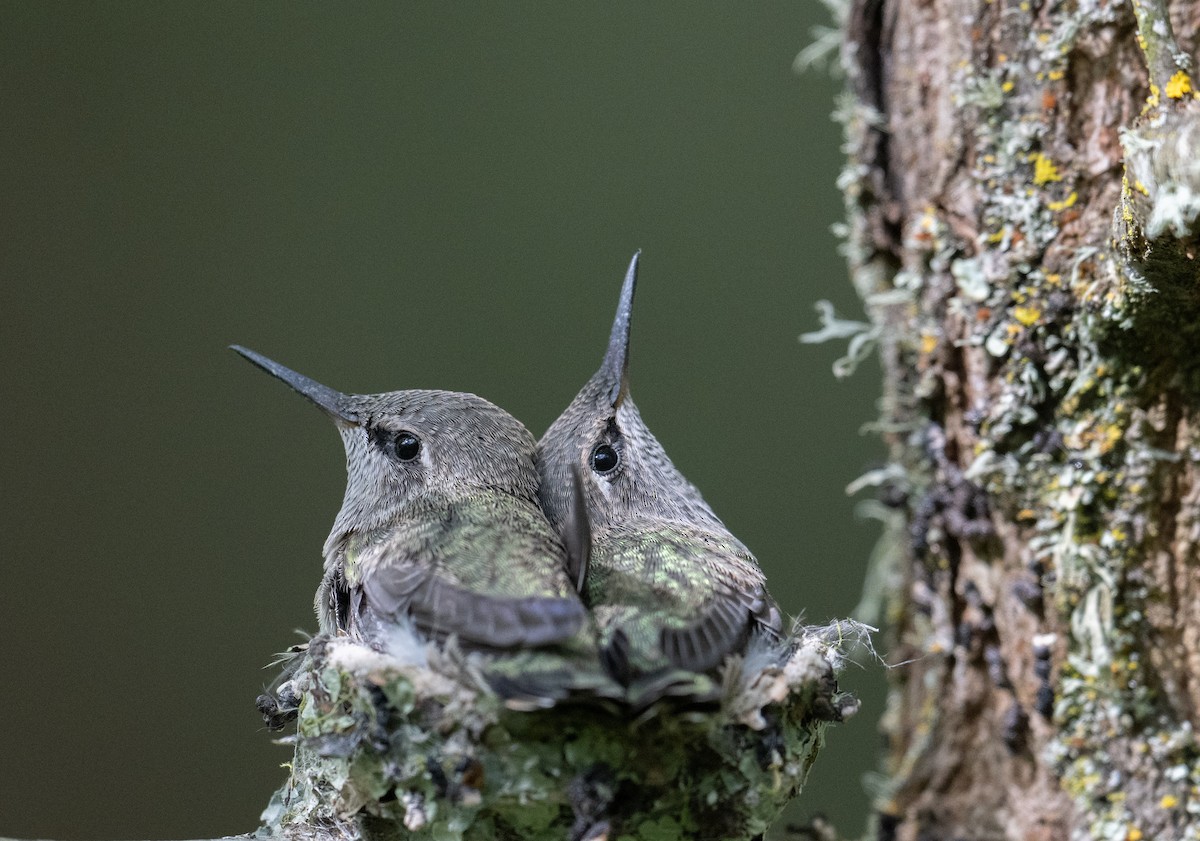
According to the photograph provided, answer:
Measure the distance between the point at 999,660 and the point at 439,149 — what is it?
6.82 ft

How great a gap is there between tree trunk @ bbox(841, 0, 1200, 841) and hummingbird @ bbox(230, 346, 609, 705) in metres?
A: 0.74

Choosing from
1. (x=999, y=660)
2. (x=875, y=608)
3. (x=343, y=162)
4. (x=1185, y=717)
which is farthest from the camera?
(x=343, y=162)

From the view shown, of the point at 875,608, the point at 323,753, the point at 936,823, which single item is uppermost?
the point at 875,608

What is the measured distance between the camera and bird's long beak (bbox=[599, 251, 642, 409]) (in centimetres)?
184

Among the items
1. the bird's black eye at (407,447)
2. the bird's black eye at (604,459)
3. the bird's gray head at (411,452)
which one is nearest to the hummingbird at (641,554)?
the bird's black eye at (604,459)

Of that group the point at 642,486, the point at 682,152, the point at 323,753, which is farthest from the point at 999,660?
the point at 682,152

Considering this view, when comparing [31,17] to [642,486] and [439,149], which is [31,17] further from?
[642,486]

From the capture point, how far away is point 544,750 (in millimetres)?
1236

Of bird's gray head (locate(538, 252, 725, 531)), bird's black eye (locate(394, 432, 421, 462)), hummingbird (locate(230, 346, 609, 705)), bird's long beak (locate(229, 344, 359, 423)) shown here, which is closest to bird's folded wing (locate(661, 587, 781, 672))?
hummingbird (locate(230, 346, 609, 705))

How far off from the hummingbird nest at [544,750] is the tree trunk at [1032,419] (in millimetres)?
539

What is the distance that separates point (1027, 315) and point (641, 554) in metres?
0.73

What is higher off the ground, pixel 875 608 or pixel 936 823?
pixel 875 608

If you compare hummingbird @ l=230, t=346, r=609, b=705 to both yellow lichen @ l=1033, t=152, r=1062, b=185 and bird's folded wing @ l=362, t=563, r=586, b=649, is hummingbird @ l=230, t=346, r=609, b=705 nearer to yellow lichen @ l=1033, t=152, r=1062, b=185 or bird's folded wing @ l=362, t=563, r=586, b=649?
bird's folded wing @ l=362, t=563, r=586, b=649

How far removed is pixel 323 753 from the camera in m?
1.29
